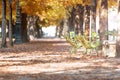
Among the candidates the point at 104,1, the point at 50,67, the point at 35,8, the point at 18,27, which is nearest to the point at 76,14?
the point at 35,8

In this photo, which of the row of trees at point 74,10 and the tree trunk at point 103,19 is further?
the row of trees at point 74,10

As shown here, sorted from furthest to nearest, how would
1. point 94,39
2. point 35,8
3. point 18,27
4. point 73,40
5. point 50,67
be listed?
1. point 35,8
2. point 18,27
3. point 73,40
4. point 94,39
5. point 50,67

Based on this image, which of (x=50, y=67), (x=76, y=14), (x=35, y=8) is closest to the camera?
(x=50, y=67)

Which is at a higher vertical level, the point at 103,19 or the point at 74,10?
the point at 74,10

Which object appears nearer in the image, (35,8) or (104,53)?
(104,53)

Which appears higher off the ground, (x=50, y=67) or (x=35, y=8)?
(x=35, y=8)

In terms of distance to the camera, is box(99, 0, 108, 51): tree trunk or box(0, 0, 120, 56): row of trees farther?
box(0, 0, 120, 56): row of trees

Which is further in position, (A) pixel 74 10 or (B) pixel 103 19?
(A) pixel 74 10

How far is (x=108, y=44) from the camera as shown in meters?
23.6

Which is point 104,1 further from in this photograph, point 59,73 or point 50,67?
point 59,73

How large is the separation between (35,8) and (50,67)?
99.8ft

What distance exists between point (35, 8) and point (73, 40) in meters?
21.5

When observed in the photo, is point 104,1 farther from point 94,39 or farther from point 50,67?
point 50,67

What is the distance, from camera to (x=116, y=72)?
46.1 feet
